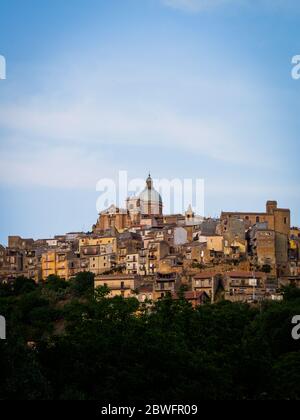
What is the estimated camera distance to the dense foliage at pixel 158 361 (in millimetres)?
31484

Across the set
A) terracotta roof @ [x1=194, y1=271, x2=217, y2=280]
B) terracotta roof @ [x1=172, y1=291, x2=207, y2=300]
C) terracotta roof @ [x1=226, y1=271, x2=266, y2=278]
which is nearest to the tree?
terracotta roof @ [x1=172, y1=291, x2=207, y2=300]

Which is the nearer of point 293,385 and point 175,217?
point 293,385

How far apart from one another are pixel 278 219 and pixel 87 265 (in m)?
12.6

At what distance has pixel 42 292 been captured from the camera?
66562mm

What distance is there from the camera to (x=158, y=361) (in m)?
34.2

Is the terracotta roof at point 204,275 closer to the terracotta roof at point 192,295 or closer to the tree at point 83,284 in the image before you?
the terracotta roof at point 192,295

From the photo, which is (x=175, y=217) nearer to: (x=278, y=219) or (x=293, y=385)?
(x=278, y=219)

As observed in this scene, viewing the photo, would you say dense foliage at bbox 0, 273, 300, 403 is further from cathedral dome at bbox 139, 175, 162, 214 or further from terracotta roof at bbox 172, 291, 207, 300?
cathedral dome at bbox 139, 175, 162, 214

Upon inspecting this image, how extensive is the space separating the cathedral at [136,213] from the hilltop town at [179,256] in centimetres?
16

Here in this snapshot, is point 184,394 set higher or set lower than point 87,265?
lower

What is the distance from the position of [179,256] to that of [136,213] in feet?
67.4
